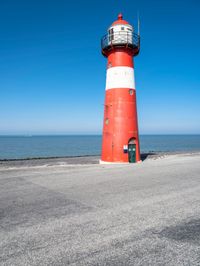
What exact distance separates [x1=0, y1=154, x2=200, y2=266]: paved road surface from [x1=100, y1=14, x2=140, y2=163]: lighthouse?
8026 mm

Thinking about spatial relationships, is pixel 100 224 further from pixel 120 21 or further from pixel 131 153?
pixel 120 21

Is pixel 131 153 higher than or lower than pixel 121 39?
lower

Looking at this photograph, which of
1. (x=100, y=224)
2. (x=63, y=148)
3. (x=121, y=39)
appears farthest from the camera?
(x=63, y=148)

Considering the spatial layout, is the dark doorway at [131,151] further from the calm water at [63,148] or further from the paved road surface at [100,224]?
the calm water at [63,148]

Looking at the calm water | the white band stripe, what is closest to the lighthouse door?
the white band stripe

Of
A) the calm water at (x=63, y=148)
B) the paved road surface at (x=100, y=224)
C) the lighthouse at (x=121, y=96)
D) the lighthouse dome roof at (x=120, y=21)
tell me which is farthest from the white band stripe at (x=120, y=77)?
the calm water at (x=63, y=148)

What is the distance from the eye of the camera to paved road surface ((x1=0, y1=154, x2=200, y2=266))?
3588 mm

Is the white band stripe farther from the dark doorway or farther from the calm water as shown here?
the calm water

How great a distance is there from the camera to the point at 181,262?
11.2 feet

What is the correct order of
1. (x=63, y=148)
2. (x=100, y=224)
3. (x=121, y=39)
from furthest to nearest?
1. (x=63, y=148)
2. (x=121, y=39)
3. (x=100, y=224)

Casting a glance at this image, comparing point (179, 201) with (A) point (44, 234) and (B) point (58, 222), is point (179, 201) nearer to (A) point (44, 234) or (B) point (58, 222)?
(B) point (58, 222)

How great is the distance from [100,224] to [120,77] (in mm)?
13542

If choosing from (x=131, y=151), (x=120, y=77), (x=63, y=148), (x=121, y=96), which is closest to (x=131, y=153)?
(x=131, y=151)

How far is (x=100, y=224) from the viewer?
485cm
